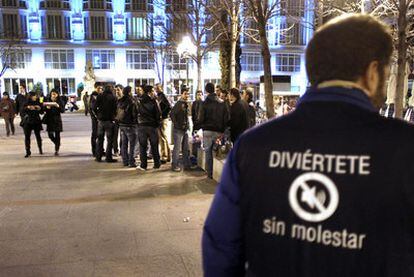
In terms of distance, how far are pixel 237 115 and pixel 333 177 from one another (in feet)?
20.7

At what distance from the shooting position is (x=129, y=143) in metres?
9.20

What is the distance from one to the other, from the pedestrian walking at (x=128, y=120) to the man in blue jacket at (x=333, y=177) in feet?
25.0

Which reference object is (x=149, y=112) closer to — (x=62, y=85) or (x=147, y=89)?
(x=147, y=89)

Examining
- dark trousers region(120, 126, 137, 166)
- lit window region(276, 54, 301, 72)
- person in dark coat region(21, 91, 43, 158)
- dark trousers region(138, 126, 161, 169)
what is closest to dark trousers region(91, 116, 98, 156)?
dark trousers region(120, 126, 137, 166)

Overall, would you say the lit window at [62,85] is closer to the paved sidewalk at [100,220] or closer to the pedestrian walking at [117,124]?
the pedestrian walking at [117,124]

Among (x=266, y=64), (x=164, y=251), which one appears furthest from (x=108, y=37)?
(x=164, y=251)

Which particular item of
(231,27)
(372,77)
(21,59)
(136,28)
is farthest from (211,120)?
(136,28)

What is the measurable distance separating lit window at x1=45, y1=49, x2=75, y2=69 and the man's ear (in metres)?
48.8

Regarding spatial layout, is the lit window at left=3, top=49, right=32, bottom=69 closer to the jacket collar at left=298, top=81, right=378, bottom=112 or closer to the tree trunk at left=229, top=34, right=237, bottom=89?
the tree trunk at left=229, top=34, right=237, bottom=89

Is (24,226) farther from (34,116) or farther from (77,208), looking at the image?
(34,116)

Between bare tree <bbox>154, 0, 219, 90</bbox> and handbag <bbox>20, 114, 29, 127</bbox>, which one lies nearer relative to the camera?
handbag <bbox>20, 114, 29, 127</bbox>

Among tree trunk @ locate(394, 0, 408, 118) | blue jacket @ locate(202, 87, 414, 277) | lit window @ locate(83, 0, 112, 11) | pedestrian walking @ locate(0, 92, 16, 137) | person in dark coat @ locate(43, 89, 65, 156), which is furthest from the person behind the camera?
lit window @ locate(83, 0, 112, 11)

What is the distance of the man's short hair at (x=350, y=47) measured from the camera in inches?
54.0

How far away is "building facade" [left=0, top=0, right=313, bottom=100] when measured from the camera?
46.3 metres
